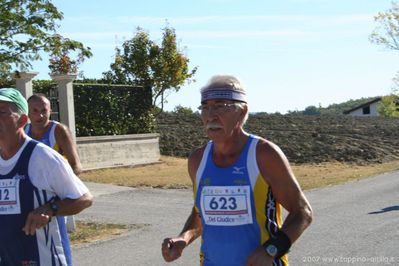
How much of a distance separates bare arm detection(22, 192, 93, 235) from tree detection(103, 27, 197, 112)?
70.4ft

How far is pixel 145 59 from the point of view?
2553 cm

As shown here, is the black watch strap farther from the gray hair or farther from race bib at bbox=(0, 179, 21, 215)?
the gray hair

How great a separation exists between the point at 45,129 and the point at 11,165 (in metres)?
3.27

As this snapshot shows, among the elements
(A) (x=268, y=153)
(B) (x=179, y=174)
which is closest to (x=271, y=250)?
(A) (x=268, y=153)

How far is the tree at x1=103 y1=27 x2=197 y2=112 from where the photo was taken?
83.1 ft

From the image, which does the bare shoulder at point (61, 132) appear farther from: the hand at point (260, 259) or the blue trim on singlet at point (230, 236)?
the hand at point (260, 259)

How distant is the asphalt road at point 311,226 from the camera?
773 centimetres

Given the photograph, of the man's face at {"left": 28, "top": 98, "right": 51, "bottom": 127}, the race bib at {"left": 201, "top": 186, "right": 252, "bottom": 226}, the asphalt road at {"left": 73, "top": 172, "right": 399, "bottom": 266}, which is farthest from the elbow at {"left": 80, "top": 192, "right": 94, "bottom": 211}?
the asphalt road at {"left": 73, "top": 172, "right": 399, "bottom": 266}

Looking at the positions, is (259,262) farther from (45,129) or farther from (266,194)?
(45,129)

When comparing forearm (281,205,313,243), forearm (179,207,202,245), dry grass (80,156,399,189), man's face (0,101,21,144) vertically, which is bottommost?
dry grass (80,156,399,189)

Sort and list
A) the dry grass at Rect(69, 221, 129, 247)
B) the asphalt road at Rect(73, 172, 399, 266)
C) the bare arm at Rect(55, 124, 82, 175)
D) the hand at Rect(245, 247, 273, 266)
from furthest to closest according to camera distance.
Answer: the dry grass at Rect(69, 221, 129, 247), the asphalt road at Rect(73, 172, 399, 266), the bare arm at Rect(55, 124, 82, 175), the hand at Rect(245, 247, 273, 266)

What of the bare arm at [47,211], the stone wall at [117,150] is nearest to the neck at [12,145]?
the bare arm at [47,211]

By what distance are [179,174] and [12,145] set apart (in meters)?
15.7

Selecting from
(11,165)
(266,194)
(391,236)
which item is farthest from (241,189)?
(391,236)
